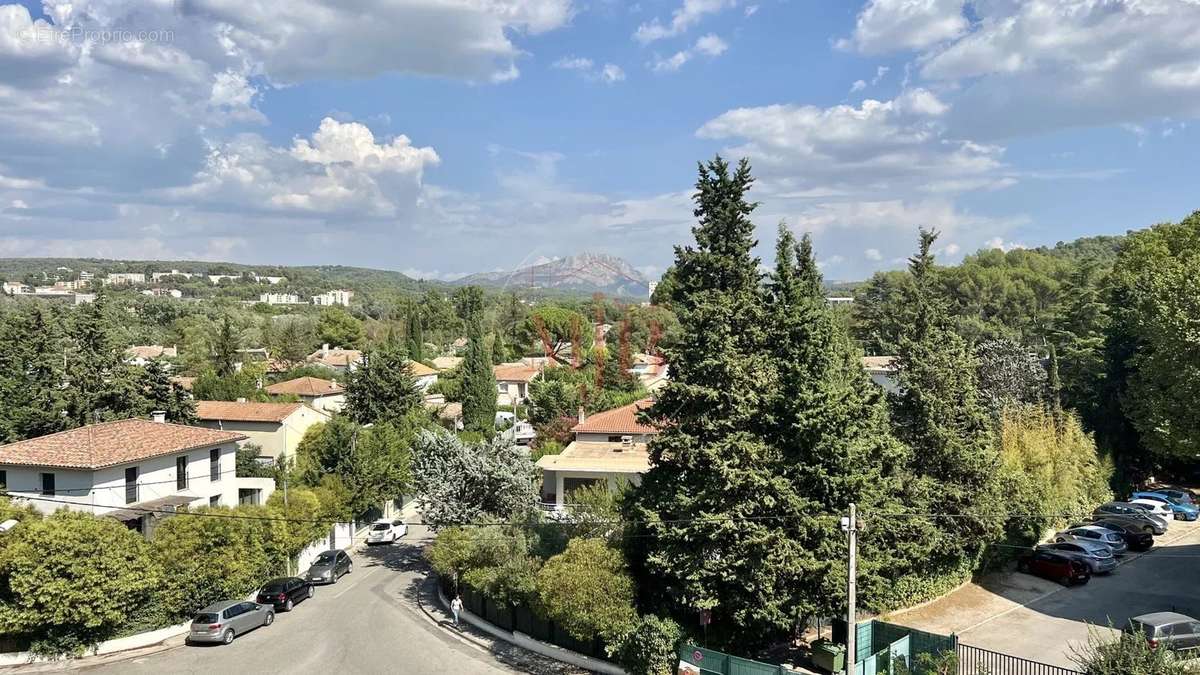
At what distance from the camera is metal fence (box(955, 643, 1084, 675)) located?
17.4 meters

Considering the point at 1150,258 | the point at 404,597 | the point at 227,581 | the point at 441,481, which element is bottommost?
the point at 404,597

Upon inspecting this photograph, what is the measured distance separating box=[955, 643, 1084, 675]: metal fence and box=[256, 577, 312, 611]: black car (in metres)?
23.0

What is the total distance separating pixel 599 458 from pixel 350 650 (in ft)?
58.8

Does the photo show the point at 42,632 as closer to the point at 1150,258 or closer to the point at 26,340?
the point at 26,340

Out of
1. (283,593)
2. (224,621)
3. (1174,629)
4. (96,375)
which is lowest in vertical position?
(283,593)

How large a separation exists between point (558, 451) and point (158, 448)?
22.9 meters

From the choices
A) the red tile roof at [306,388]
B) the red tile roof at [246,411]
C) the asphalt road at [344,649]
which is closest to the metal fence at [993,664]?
the asphalt road at [344,649]

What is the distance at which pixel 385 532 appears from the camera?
38938mm

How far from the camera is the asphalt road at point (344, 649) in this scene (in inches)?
883

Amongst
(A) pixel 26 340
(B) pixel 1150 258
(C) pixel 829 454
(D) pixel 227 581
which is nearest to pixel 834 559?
(C) pixel 829 454

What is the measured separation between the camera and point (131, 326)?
4978 inches

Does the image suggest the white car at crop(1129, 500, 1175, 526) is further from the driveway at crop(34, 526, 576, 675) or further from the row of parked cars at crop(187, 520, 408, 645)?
the row of parked cars at crop(187, 520, 408, 645)

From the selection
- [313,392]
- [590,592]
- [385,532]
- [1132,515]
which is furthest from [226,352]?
[1132,515]

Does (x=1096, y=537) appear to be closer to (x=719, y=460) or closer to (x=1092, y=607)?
(x=1092, y=607)
